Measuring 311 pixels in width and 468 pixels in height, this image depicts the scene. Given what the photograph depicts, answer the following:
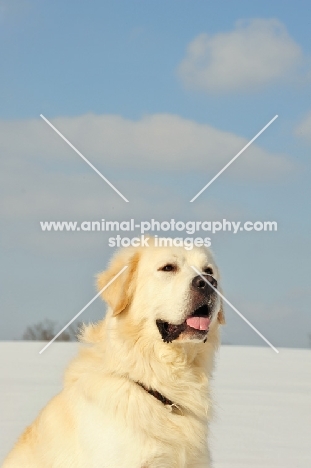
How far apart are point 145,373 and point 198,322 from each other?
50cm

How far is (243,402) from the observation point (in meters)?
10.2

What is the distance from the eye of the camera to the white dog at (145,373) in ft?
14.6

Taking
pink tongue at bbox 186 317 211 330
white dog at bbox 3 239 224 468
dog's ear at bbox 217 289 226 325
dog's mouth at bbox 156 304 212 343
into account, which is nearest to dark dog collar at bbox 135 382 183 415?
white dog at bbox 3 239 224 468

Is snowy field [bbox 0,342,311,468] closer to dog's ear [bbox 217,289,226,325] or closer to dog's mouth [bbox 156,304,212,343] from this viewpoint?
dog's ear [bbox 217,289,226,325]

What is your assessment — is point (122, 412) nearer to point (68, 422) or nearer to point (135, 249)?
point (68, 422)

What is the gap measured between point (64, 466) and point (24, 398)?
5.63 m

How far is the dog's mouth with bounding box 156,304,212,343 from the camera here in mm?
4688

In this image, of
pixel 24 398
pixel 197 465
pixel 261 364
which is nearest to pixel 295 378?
pixel 261 364

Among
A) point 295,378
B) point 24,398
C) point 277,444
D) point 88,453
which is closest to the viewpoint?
point 88,453

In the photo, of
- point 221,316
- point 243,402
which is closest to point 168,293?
point 221,316

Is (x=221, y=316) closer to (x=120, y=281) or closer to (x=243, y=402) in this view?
(x=120, y=281)

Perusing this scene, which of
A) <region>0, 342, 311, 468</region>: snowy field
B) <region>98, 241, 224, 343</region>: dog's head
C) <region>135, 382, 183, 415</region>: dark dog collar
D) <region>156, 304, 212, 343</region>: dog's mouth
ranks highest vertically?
<region>98, 241, 224, 343</region>: dog's head

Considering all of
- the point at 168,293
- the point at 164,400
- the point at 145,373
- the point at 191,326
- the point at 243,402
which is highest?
the point at 168,293

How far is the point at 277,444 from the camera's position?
7547 mm
